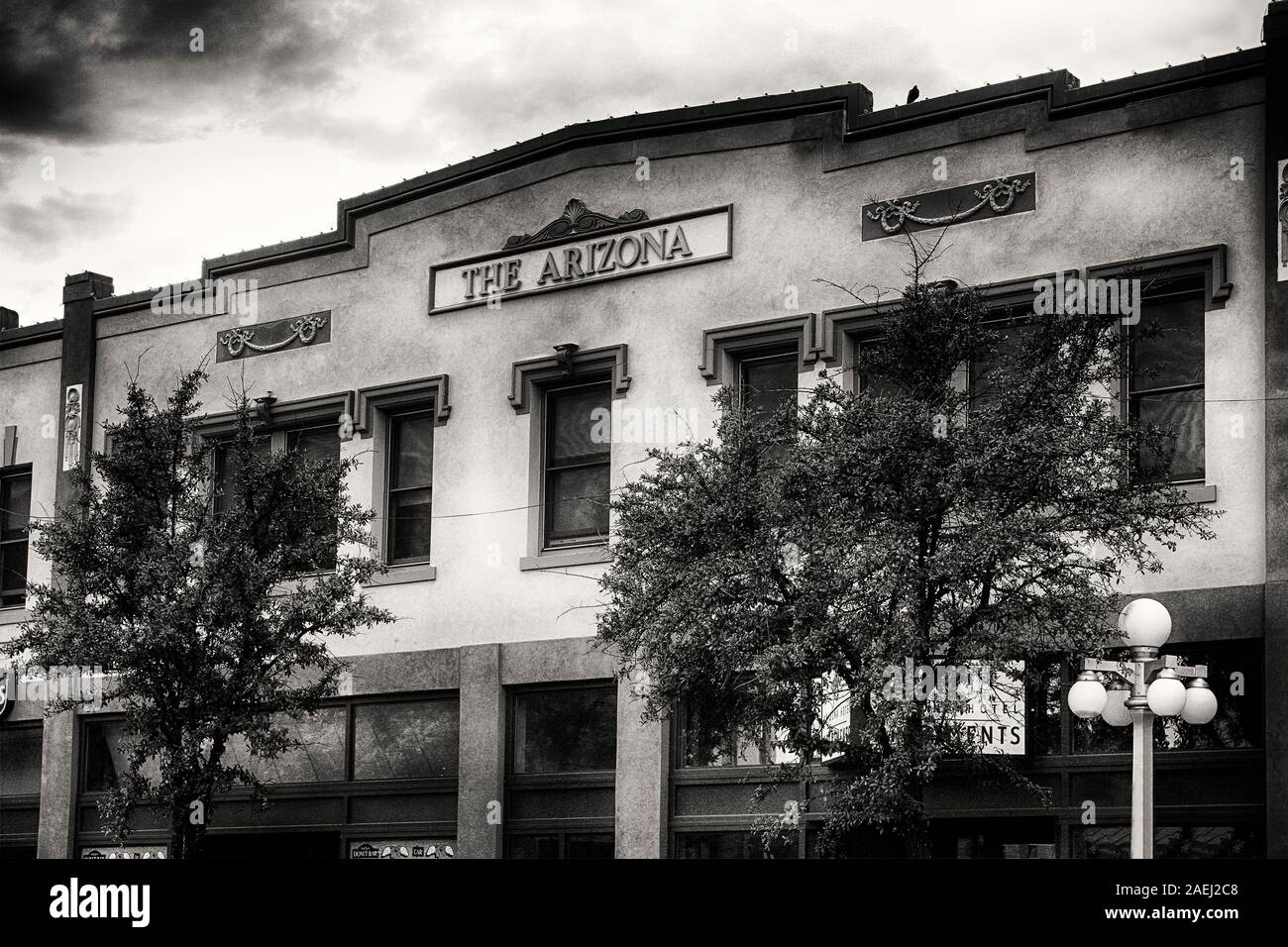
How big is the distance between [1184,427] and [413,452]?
10.7 meters

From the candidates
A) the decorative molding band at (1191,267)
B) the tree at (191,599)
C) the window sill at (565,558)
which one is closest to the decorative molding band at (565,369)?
the window sill at (565,558)

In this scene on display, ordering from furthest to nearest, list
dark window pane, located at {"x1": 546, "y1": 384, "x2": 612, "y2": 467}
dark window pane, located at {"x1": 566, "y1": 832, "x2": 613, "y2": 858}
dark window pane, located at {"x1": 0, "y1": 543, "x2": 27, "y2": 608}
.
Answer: dark window pane, located at {"x1": 0, "y1": 543, "x2": 27, "y2": 608}, dark window pane, located at {"x1": 546, "y1": 384, "x2": 612, "y2": 467}, dark window pane, located at {"x1": 566, "y1": 832, "x2": 613, "y2": 858}

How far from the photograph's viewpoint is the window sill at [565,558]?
20.8 meters

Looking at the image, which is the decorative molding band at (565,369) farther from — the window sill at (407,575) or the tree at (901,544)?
the tree at (901,544)

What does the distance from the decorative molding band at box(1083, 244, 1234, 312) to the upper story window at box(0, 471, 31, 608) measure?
1793 centimetres

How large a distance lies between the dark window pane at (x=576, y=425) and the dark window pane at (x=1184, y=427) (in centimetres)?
707

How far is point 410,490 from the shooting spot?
23109mm

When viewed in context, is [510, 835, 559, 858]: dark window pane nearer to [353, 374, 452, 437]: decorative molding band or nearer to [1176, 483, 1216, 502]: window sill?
[353, 374, 452, 437]: decorative molding band

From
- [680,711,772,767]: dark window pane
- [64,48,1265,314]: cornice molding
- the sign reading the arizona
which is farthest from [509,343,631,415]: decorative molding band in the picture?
[680,711,772,767]: dark window pane

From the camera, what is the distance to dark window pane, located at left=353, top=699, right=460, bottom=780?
22000mm

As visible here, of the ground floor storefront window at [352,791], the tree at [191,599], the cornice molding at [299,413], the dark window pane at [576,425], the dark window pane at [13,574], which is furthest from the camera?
the dark window pane at [13,574]

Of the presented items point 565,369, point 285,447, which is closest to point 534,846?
point 565,369
